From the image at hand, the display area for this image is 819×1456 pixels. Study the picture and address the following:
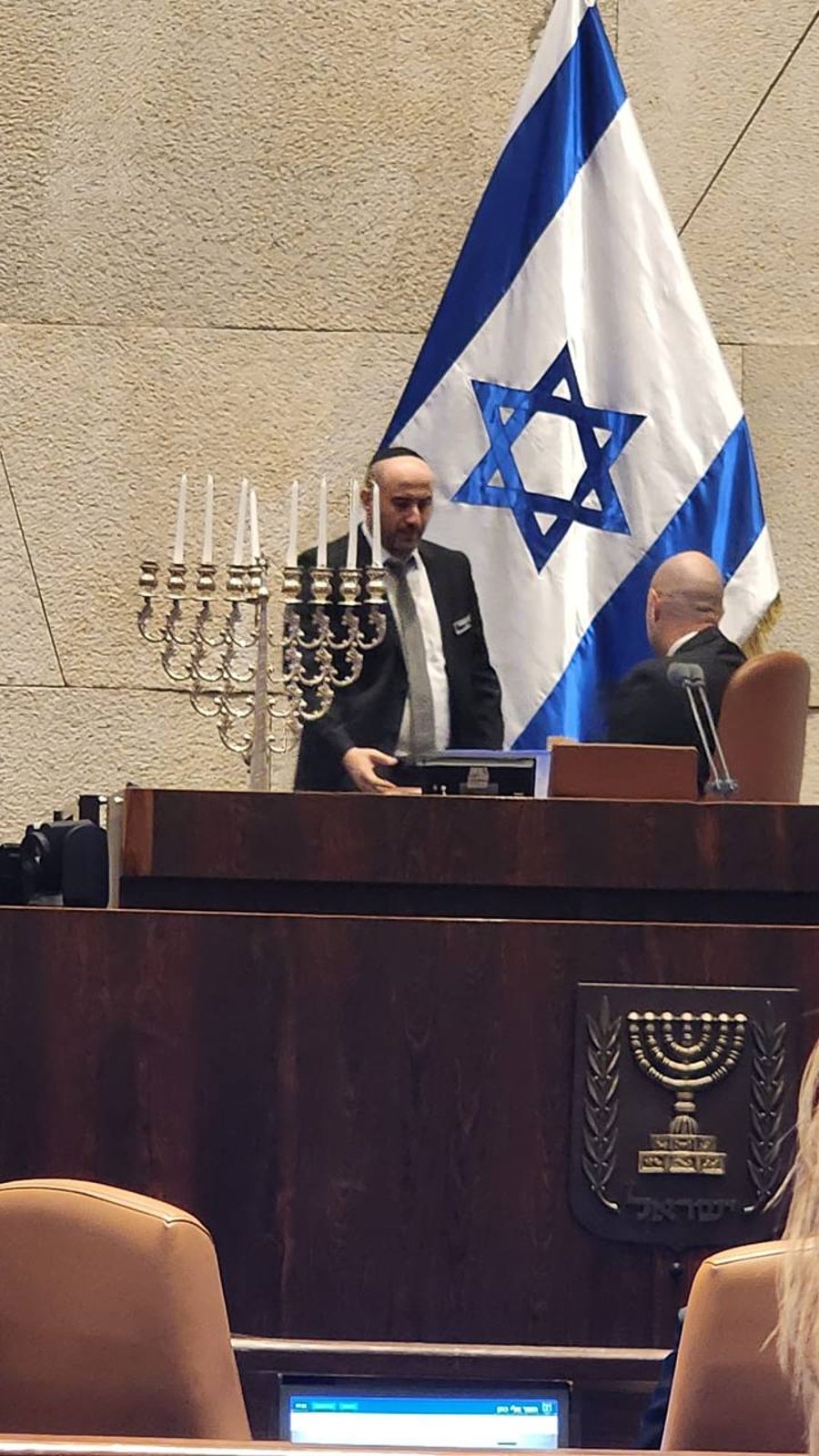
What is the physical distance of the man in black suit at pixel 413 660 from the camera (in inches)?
196

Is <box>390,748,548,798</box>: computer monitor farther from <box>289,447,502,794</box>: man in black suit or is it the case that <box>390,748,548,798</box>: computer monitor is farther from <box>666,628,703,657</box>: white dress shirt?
<box>666,628,703,657</box>: white dress shirt

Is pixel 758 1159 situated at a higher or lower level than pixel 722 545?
lower

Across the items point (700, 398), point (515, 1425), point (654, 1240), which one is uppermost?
point (700, 398)

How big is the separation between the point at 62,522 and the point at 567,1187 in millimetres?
3451

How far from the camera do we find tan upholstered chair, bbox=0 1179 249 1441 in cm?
172

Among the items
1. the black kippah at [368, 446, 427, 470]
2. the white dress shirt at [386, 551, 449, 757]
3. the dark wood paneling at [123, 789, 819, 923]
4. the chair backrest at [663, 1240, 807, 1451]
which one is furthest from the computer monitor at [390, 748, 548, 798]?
the black kippah at [368, 446, 427, 470]

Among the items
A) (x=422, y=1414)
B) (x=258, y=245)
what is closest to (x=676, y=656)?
(x=258, y=245)

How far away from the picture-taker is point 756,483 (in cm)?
573

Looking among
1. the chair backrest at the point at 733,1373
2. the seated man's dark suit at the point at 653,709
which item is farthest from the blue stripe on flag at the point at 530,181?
the chair backrest at the point at 733,1373

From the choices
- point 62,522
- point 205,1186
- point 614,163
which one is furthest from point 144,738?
point 205,1186

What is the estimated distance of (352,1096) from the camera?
2889mm

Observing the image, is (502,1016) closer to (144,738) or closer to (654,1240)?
(654,1240)

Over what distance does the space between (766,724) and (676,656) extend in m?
1.45

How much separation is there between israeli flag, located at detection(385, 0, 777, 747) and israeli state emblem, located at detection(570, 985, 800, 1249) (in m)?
2.69
